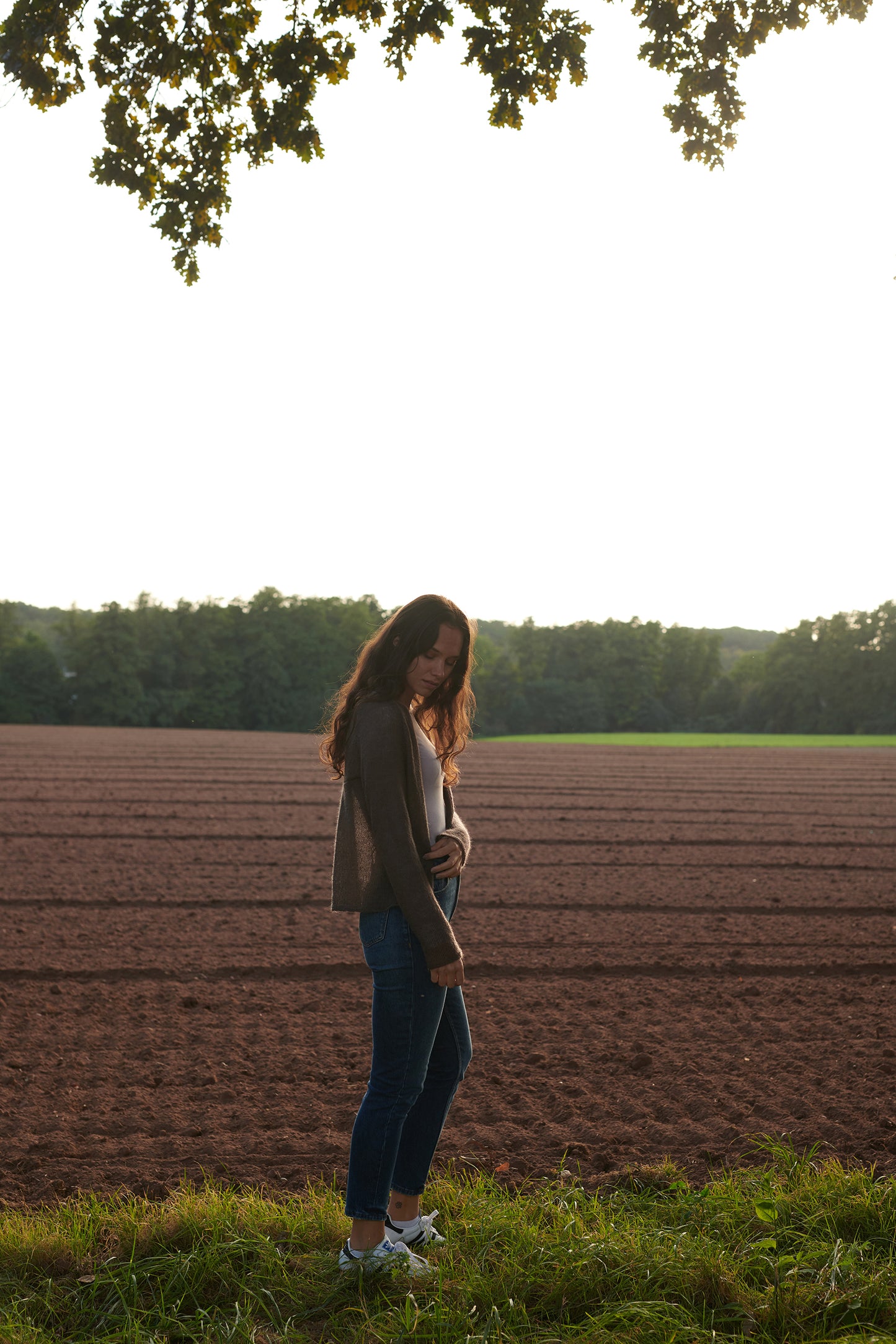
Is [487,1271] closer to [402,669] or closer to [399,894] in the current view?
[399,894]

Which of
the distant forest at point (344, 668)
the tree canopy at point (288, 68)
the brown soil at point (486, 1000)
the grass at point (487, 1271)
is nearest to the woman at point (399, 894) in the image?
the grass at point (487, 1271)

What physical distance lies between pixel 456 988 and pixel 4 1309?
1.44 meters

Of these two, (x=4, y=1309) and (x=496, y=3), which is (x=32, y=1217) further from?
(x=496, y=3)

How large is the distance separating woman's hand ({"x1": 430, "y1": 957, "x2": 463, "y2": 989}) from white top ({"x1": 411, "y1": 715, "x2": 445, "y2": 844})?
342mm

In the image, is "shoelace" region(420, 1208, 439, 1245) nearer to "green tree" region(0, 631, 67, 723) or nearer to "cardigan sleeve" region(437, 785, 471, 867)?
"cardigan sleeve" region(437, 785, 471, 867)

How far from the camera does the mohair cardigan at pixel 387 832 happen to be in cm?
271

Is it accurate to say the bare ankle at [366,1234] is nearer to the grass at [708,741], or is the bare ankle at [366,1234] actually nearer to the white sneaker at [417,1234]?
the white sneaker at [417,1234]

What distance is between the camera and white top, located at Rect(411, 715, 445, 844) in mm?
2920

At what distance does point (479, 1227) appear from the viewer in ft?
10.3

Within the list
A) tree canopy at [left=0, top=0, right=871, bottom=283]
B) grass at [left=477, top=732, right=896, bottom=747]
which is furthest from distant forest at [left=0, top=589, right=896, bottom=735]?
tree canopy at [left=0, top=0, right=871, bottom=283]

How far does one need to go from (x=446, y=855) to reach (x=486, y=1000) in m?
3.62

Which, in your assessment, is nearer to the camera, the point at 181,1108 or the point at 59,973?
the point at 181,1108

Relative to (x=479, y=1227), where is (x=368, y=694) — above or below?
above

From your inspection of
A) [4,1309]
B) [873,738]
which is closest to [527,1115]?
[4,1309]
